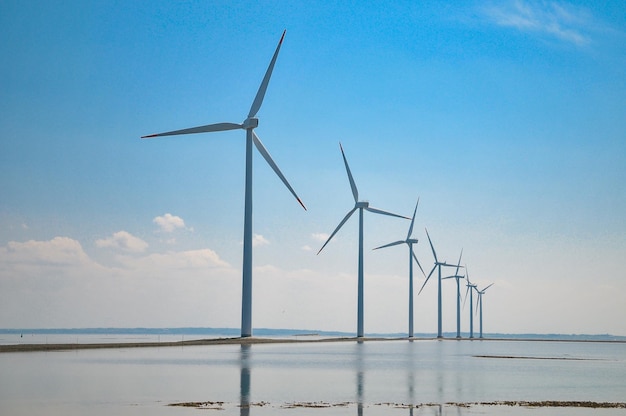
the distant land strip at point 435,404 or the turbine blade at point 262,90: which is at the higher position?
the turbine blade at point 262,90

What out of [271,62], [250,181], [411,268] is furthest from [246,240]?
[411,268]

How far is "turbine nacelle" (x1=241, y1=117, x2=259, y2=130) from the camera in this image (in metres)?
103

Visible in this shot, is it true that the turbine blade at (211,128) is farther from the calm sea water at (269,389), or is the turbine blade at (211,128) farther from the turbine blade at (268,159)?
the calm sea water at (269,389)

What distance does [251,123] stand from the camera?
102688 millimetres

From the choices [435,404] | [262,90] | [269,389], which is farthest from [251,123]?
[435,404]

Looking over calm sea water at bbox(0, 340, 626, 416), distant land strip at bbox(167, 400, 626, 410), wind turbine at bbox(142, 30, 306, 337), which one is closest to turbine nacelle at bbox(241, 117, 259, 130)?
wind turbine at bbox(142, 30, 306, 337)

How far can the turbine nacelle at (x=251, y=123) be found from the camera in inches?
4045

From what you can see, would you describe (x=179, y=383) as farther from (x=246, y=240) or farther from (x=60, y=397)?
(x=246, y=240)

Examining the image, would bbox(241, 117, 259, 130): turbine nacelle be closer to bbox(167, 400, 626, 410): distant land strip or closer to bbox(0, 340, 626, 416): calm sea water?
bbox(0, 340, 626, 416): calm sea water

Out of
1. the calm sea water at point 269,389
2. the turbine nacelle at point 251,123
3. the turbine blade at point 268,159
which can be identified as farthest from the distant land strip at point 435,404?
the turbine nacelle at point 251,123

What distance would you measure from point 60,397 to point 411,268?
15674 centimetres

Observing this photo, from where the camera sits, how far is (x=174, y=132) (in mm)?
91250

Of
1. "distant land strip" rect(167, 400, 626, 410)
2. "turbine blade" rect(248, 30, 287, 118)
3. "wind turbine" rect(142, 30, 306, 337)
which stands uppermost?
"turbine blade" rect(248, 30, 287, 118)

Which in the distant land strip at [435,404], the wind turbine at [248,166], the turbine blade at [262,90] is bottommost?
the distant land strip at [435,404]
